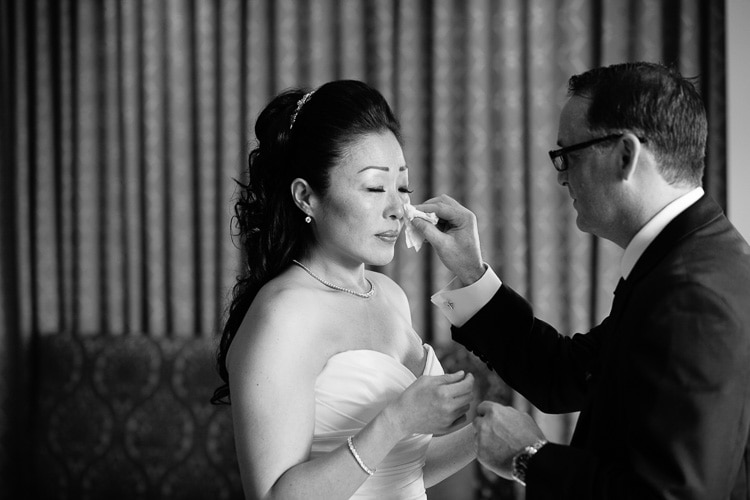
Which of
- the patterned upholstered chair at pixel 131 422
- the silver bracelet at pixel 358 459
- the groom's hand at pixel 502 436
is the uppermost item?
the groom's hand at pixel 502 436

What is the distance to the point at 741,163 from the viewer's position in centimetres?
367

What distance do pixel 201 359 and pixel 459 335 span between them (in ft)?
6.98

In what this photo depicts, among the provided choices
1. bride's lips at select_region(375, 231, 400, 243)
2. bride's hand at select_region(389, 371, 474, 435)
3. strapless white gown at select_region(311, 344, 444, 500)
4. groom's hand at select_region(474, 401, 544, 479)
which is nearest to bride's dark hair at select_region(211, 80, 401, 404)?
bride's lips at select_region(375, 231, 400, 243)

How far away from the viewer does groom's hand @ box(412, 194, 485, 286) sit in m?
2.31

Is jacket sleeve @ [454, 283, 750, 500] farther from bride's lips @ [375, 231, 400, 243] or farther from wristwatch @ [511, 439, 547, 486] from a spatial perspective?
bride's lips @ [375, 231, 400, 243]

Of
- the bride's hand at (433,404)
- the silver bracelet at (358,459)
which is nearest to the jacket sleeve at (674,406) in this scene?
the bride's hand at (433,404)

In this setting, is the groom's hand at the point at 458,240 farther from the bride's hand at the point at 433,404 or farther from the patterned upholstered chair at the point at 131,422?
the patterned upholstered chair at the point at 131,422

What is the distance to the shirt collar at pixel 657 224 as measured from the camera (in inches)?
66.6

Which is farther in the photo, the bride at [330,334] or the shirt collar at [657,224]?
the bride at [330,334]

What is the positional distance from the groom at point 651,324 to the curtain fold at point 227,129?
212 centimetres

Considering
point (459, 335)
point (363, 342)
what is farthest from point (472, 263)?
point (363, 342)

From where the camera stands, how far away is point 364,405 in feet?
6.57

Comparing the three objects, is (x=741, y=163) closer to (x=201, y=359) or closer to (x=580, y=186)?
(x=580, y=186)

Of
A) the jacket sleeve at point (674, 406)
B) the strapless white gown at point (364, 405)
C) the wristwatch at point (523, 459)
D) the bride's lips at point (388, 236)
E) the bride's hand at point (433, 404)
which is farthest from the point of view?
the bride's lips at point (388, 236)
